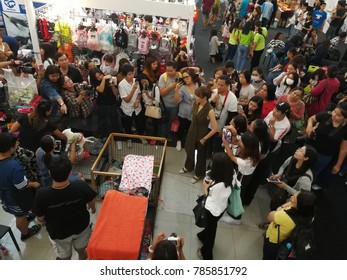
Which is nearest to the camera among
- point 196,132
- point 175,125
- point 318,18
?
point 196,132

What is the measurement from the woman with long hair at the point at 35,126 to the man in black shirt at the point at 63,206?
3.71ft

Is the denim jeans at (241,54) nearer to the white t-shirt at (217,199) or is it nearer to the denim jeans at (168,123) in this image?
the denim jeans at (168,123)

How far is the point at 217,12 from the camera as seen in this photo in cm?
1162

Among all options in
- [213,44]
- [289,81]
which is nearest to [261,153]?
[289,81]

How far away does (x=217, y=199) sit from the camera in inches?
113

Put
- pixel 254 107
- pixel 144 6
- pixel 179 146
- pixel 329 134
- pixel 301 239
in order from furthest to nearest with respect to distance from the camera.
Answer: pixel 144 6 → pixel 179 146 → pixel 254 107 → pixel 329 134 → pixel 301 239

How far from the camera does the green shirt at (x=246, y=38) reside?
7336mm

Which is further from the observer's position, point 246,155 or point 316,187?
point 316,187

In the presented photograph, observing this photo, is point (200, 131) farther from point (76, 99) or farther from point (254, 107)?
point (76, 99)

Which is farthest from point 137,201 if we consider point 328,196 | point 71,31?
point 71,31

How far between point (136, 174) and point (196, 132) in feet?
3.43

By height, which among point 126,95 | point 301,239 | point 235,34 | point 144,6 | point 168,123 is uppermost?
point 144,6

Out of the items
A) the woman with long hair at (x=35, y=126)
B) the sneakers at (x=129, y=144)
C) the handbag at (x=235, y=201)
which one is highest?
the woman with long hair at (x=35, y=126)

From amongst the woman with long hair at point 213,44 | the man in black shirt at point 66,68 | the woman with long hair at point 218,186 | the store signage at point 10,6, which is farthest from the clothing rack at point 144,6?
the woman with long hair at point 218,186
